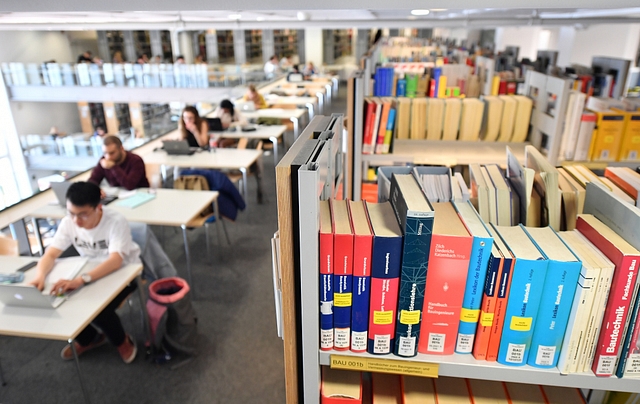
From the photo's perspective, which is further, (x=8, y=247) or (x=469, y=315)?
(x=8, y=247)

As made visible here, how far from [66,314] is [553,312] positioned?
7.51ft

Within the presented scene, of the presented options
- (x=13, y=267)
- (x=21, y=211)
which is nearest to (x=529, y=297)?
(x=13, y=267)

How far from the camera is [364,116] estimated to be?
2861 millimetres

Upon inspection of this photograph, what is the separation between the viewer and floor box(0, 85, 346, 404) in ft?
8.86

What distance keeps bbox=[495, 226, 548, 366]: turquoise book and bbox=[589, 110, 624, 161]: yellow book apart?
241 cm

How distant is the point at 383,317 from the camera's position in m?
1.14

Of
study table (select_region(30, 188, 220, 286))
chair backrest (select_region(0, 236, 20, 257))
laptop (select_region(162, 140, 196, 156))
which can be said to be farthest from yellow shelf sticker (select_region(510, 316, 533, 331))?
laptop (select_region(162, 140, 196, 156))

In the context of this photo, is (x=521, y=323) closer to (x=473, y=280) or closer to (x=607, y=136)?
(x=473, y=280)

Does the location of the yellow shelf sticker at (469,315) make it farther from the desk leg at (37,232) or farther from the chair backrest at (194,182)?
the desk leg at (37,232)

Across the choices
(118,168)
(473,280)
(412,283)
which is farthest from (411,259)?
(118,168)

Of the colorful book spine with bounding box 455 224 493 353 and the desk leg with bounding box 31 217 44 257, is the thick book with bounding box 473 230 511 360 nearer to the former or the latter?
the colorful book spine with bounding box 455 224 493 353

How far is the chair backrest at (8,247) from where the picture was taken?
305 centimetres

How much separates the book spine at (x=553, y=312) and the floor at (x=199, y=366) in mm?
1949

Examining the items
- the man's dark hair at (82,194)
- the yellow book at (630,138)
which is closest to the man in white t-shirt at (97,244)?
the man's dark hair at (82,194)
